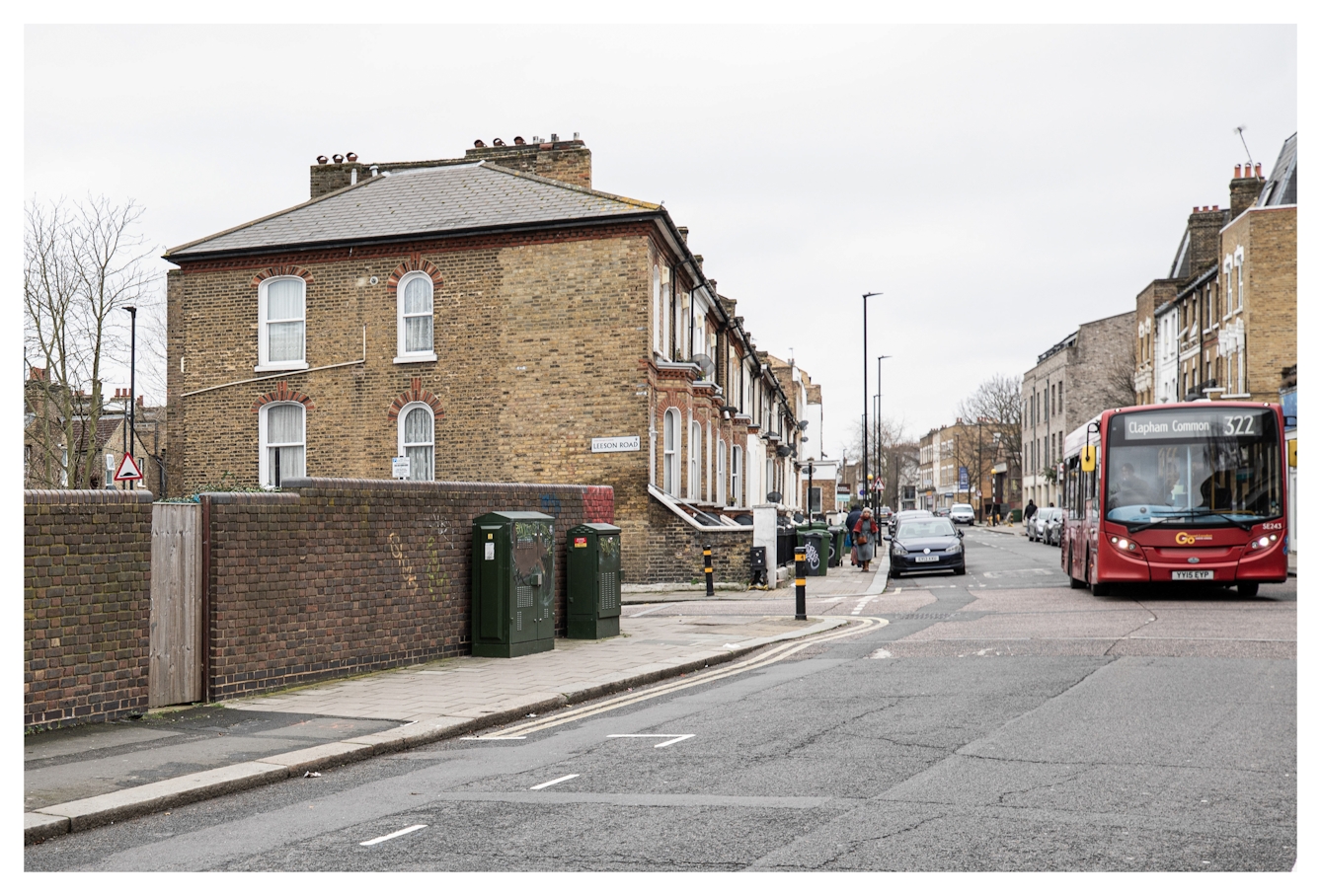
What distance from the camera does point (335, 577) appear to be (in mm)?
11688

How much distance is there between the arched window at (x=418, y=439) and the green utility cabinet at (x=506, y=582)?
14.6 meters

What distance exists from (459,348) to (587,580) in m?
13.4

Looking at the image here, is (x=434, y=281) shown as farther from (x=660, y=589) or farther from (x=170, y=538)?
(x=170, y=538)

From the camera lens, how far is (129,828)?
21.2ft

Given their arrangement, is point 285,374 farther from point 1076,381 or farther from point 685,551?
point 1076,381

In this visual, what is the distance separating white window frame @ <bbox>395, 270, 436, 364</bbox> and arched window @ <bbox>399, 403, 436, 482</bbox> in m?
1.08

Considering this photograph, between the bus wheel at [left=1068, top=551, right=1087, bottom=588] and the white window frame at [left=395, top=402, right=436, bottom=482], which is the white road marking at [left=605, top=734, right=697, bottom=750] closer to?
the bus wheel at [left=1068, top=551, right=1087, bottom=588]

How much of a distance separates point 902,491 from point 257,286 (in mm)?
120211

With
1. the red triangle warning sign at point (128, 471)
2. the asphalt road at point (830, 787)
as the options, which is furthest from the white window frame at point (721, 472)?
the asphalt road at point (830, 787)

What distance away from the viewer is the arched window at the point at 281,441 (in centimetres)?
2919

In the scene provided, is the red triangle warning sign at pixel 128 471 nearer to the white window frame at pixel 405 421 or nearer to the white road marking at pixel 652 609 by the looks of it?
the white window frame at pixel 405 421

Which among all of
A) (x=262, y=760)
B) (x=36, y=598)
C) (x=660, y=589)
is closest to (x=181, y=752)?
(x=262, y=760)

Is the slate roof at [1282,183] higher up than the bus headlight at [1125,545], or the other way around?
the slate roof at [1282,183]

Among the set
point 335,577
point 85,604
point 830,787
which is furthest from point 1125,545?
point 85,604
